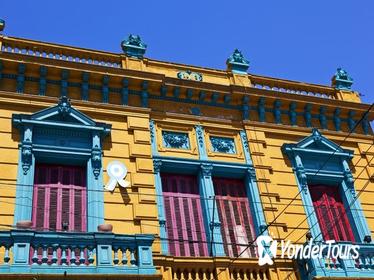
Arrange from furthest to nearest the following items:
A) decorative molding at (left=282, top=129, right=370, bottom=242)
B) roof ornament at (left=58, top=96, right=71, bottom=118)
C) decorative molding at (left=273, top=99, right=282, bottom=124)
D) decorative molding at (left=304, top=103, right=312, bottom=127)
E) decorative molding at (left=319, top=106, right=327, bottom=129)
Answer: decorative molding at (left=319, top=106, right=327, bottom=129) < decorative molding at (left=304, top=103, right=312, bottom=127) < decorative molding at (left=273, top=99, right=282, bottom=124) < decorative molding at (left=282, top=129, right=370, bottom=242) < roof ornament at (left=58, top=96, right=71, bottom=118)

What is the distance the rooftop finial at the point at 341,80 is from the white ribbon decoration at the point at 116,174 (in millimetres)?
9495

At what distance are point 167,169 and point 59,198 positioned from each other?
3270 millimetres

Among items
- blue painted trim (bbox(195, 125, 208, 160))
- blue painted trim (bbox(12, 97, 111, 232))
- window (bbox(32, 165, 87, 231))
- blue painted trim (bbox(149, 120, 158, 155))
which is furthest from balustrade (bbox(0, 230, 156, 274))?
blue painted trim (bbox(195, 125, 208, 160))

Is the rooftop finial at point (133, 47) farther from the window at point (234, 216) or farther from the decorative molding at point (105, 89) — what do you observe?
the window at point (234, 216)

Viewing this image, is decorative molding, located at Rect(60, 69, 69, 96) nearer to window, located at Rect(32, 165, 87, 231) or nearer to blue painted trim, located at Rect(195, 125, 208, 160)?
window, located at Rect(32, 165, 87, 231)

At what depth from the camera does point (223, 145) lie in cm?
1648

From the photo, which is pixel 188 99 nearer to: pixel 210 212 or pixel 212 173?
pixel 212 173

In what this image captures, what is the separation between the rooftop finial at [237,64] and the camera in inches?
736

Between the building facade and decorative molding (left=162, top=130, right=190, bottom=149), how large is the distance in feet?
0.14

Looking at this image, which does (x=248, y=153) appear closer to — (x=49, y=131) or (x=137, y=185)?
(x=137, y=185)

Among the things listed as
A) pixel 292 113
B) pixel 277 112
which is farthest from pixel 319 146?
pixel 277 112

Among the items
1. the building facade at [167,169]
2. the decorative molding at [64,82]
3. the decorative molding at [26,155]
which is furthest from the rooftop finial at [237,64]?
the decorative molding at [26,155]

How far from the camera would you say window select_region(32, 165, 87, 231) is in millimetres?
13297

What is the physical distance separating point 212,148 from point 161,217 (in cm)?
313
